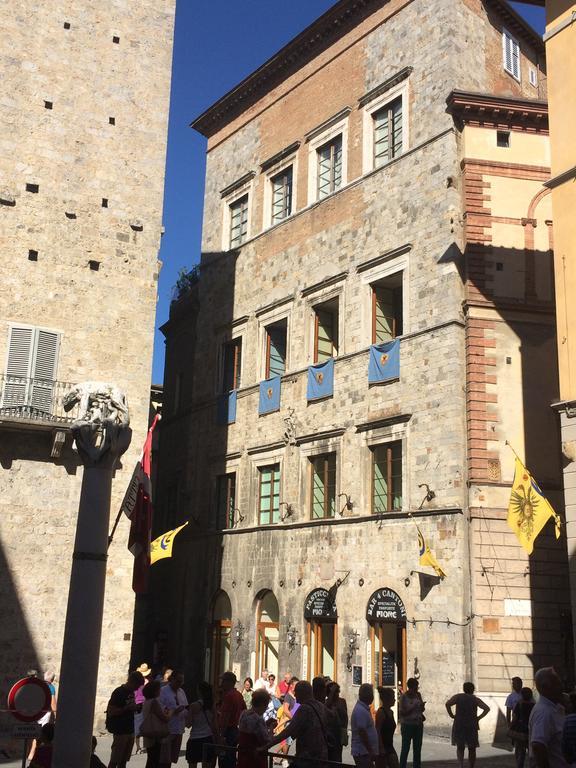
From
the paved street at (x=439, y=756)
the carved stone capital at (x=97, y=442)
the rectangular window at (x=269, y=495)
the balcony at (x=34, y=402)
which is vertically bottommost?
the paved street at (x=439, y=756)

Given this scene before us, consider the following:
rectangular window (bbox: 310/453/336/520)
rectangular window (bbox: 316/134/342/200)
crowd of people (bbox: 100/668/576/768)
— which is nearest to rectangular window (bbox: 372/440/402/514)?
rectangular window (bbox: 310/453/336/520)

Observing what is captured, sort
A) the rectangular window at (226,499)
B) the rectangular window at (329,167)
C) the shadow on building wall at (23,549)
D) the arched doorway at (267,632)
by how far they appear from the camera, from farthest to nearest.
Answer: the rectangular window at (226,499), the rectangular window at (329,167), the arched doorway at (267,632), the shadow on building wall at (23,549)

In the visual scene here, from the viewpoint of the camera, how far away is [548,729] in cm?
669

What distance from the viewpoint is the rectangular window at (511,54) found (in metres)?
23.9

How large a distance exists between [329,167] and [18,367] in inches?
434

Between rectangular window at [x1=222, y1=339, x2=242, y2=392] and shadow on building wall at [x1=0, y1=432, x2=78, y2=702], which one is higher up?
rectangular window at [x1=222, y1=339, x2=242, y2=392]

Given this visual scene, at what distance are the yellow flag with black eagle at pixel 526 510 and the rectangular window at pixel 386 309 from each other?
5.79 metres

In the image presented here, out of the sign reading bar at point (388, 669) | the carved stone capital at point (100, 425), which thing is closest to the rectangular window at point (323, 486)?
the sign reading bar at point (388, 669)

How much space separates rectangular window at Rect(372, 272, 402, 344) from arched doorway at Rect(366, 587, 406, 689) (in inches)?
251

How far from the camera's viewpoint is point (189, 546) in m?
28.2

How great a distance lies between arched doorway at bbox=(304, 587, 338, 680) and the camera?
852 inches

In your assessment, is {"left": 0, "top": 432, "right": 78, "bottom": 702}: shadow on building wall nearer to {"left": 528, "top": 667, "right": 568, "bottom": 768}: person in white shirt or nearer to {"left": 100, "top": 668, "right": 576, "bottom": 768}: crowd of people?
{"left": 100, "top": 668, "right": 576, "bottom": 768}: crowd of people

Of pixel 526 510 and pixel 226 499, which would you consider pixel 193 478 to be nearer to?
pixel 226 499

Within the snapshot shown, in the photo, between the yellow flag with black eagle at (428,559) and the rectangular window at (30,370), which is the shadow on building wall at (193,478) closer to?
the rectangular window at (30,370)
